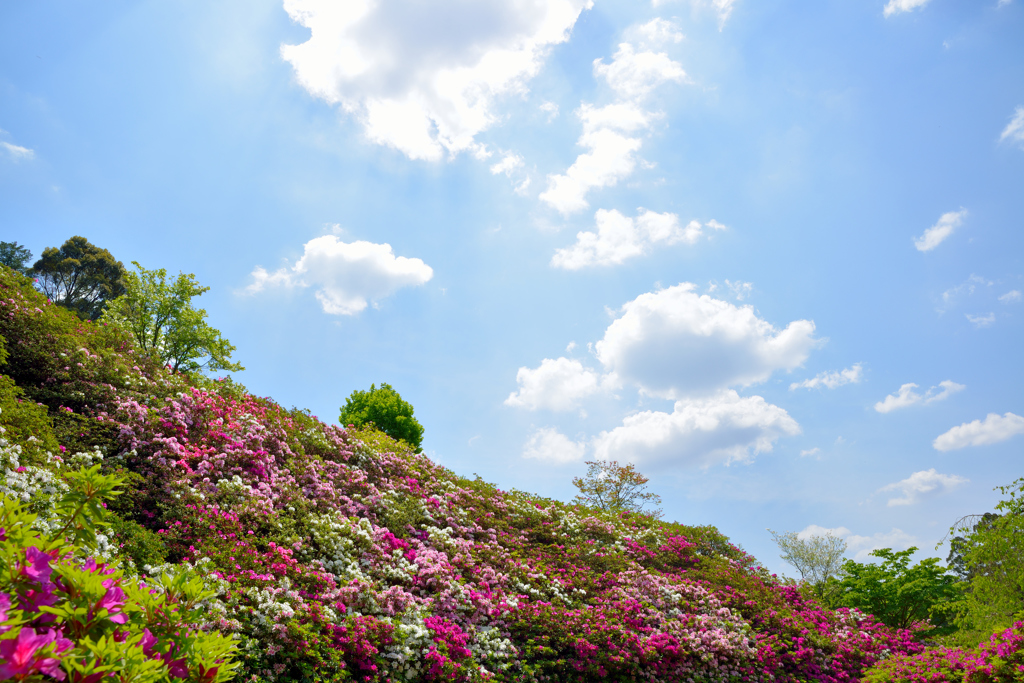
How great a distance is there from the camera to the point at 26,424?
28.3ft

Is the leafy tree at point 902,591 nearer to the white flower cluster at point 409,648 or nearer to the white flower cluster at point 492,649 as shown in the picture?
the white flower cluster at point 492,649

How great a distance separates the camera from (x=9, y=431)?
815cm

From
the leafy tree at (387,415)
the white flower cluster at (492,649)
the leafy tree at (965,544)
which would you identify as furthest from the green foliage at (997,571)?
the leafy tree at (387,415)

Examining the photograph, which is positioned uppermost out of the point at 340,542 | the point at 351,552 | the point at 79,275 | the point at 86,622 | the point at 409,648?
the point at 79,275

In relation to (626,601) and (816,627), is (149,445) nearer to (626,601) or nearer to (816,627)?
(626,601)

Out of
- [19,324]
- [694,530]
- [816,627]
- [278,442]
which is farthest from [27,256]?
[816,627]

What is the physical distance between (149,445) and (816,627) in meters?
16.1

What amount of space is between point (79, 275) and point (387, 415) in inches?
1254

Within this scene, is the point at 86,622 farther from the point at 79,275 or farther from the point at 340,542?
the point at 79,275

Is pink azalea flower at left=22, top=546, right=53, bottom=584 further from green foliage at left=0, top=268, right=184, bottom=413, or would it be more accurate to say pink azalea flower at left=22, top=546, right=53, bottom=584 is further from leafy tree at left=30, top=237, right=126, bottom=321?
leafy tree at left=30, top=237, right=126, bottom=321

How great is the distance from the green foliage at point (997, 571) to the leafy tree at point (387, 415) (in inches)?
938

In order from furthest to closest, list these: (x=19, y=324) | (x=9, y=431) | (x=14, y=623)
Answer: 1. (x=19, y=324)
2. (x=9, y=431)
3. (x=14, y=623)

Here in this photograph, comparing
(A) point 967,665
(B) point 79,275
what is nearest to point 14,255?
(B) point 79,275

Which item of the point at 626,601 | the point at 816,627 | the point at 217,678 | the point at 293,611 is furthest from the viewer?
the point at 816,627
